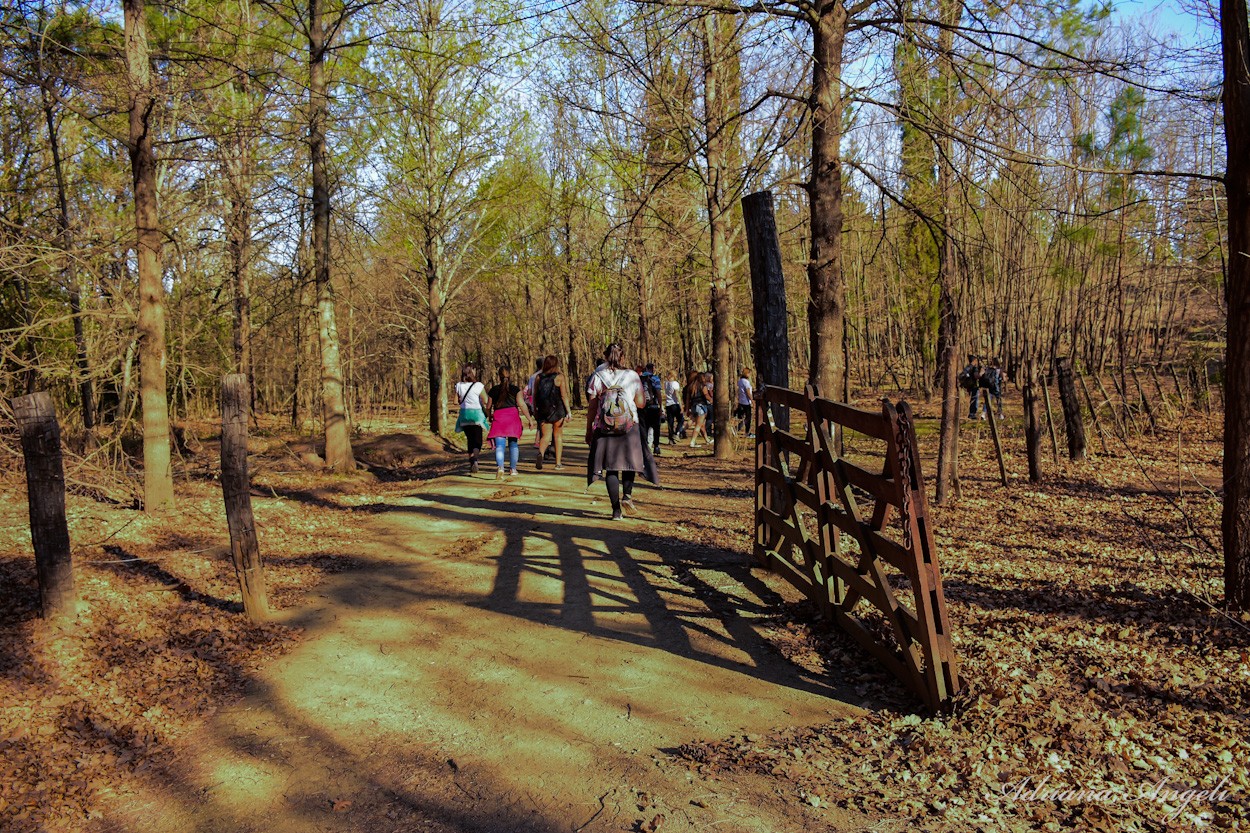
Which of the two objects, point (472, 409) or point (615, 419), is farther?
point (472, 409)

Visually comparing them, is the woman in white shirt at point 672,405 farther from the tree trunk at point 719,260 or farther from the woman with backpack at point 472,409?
the woman with backpack at point 472,409

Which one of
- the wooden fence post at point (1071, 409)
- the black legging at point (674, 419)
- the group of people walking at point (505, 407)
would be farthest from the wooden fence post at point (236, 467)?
the black legging at point (674, 419)

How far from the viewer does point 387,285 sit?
3834 cm

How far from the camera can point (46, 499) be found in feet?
18.6

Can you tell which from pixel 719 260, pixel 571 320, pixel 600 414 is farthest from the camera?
pixel 571 320

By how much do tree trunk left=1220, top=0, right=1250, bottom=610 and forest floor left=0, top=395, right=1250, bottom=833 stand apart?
280 millimetres

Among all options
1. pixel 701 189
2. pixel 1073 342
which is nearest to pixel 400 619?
pixel 701 189

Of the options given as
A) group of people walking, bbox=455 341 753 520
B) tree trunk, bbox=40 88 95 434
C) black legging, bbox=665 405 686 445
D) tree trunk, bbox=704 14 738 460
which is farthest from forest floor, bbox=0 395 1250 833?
black legging, bbox=665 405 686 445

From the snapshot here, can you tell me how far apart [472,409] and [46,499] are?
27.5 feet

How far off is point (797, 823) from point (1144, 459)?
12305 millimetres

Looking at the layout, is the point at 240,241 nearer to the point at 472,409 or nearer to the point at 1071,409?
the point at 472,409

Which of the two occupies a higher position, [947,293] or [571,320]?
[571,320]

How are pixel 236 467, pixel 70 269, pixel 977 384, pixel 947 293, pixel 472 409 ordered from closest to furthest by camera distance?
pixel 236 467
pixel 947 293
pixel 70 269
pixel 472 409
pixel 977 384

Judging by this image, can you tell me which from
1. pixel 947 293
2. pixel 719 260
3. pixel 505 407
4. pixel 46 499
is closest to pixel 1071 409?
pixel 947 293
